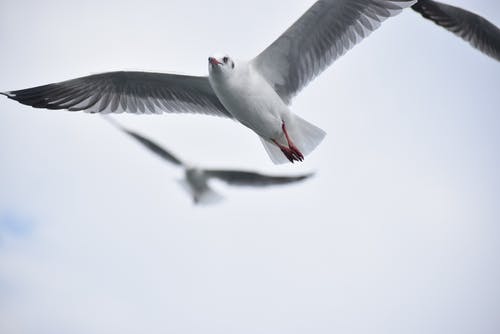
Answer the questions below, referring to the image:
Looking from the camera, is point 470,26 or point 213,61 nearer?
point 213,61

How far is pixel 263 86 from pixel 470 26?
3.22 meters

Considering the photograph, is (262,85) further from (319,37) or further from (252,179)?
Answer: (252,179)

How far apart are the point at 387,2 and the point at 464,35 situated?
260cm

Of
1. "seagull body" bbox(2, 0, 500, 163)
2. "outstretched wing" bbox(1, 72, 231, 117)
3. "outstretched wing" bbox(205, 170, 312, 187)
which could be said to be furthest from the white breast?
"outstretched wing" bbox(1, 72, 231, 117)

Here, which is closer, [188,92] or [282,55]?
[282,55]

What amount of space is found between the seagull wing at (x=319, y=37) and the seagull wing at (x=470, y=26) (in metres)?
2.03

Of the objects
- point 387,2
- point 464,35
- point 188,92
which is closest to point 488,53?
point 464,35

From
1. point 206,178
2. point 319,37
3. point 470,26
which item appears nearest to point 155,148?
point 206,178

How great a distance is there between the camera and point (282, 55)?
549 centimetres

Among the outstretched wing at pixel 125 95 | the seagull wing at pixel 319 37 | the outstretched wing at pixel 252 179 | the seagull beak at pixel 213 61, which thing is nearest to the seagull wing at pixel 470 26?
the seagull wing at pixel 319 37

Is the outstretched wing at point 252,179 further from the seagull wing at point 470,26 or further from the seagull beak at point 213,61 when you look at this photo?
the seagull wing at point 470,26

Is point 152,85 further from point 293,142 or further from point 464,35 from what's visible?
point 464,35

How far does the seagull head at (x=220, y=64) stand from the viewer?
5070mm

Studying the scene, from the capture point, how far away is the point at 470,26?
7754mm
